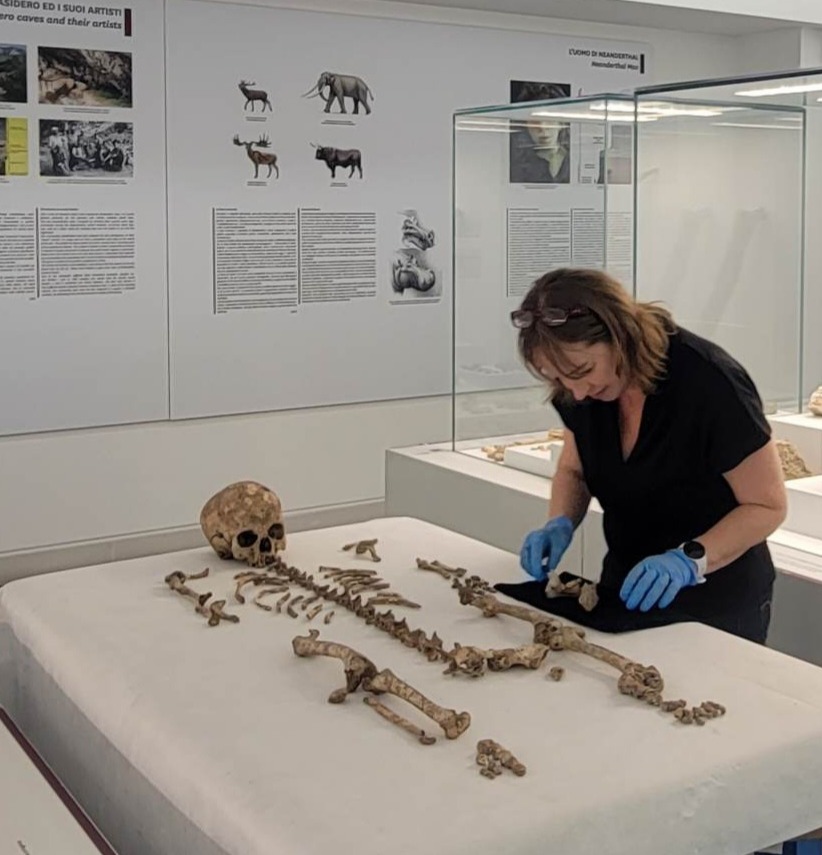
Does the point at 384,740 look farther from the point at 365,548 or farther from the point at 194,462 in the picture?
the point at 194,462

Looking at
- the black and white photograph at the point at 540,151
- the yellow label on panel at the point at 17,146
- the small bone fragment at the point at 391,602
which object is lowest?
the small bone fragment at the point at 391,602

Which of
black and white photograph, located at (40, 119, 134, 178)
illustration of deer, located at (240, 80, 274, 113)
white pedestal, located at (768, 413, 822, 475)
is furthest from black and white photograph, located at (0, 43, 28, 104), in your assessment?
white pedestal, located at (768, 413, 822, 475)

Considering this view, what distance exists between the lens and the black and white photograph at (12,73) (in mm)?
4758

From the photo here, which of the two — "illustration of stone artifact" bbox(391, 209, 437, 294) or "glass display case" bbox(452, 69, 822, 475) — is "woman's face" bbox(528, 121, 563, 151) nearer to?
"glass display case" bbox(452, 69, 822, 475)

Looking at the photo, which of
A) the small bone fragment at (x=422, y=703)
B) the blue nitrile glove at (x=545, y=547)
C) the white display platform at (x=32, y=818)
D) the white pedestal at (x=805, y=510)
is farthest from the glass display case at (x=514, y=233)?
the white display platform at (x=32, y=818)

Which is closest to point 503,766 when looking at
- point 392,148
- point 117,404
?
point 117,404

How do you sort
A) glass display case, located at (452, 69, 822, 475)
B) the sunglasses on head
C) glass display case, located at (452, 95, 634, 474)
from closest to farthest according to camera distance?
the sunglasses on head, glass display case, located at (452, 69, 822, 475), glass display case, located at (452, 95, 634, 474)

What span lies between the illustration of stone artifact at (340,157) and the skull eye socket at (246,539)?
342cm

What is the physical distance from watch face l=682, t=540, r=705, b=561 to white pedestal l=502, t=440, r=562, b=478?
1.39 metres

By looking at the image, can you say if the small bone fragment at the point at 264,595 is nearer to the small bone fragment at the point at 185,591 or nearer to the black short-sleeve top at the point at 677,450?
the small bone fragment at the point at 185,591

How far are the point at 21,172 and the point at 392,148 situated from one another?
159 cm

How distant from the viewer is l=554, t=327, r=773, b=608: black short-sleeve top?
2.23 m

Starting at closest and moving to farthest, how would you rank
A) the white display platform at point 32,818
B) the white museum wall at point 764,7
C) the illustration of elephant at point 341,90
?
the white display platform at point 32,818 → the illustration of elephant at point 341,90 → the white museum wall at point 764,7

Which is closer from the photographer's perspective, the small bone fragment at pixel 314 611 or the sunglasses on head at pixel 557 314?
the small bone fragment at pixel 314 611
